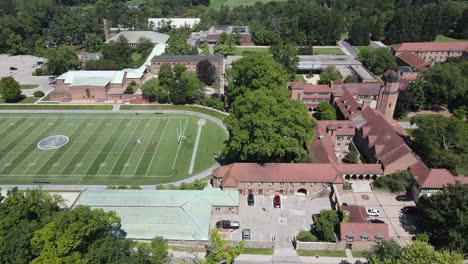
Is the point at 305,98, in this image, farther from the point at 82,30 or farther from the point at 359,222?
the point at 82,30

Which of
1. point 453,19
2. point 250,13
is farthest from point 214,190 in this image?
point 453,19

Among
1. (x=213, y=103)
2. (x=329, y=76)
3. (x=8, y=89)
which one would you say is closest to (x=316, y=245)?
(x=213, y=103)

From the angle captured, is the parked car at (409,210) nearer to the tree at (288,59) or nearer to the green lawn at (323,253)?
the green lawn at (323,253)

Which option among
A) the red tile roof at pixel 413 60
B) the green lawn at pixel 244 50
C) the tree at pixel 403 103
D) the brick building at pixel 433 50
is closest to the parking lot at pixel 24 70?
the green lawn at pixel 244 50

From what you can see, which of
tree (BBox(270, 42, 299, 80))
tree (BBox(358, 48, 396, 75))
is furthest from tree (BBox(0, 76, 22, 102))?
tree (BBox(358, 48, 396, 75))

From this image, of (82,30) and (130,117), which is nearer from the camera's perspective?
(130,117)
